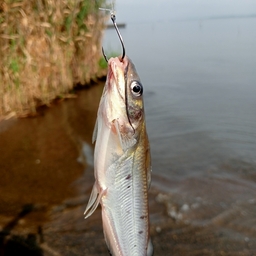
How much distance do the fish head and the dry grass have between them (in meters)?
5.90

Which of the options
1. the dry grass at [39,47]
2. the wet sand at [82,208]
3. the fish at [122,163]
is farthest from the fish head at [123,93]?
the dry grass at [39,47]

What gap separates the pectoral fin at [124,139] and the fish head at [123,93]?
2 centimetres

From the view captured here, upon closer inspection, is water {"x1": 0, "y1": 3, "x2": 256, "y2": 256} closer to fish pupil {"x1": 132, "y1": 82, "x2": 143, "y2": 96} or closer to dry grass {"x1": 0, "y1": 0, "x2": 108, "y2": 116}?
dry grass {"x1": 0, "y1": 0, "x2": 108, "y2": 116}

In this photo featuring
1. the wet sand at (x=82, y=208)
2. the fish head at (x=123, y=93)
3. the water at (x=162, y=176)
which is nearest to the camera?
the fish head at (x=123, y=93)

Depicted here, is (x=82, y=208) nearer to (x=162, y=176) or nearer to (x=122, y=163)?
(x=162, y=176)

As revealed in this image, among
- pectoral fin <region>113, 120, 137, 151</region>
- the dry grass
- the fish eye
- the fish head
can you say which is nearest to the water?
the dry grass

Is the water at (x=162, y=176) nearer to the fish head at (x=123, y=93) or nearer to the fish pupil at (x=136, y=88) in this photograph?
the fish head at (x=123, y=93)

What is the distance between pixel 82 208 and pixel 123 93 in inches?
113

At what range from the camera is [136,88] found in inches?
87.4

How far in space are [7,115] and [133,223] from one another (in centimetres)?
638

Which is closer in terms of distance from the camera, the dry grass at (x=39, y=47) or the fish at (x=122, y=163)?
the fish at (x=122, y=163)

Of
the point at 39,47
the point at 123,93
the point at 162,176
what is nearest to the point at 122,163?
the point at 123,93

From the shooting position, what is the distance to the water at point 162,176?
4.04 metres

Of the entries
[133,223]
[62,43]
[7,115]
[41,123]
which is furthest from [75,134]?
[133,223]
